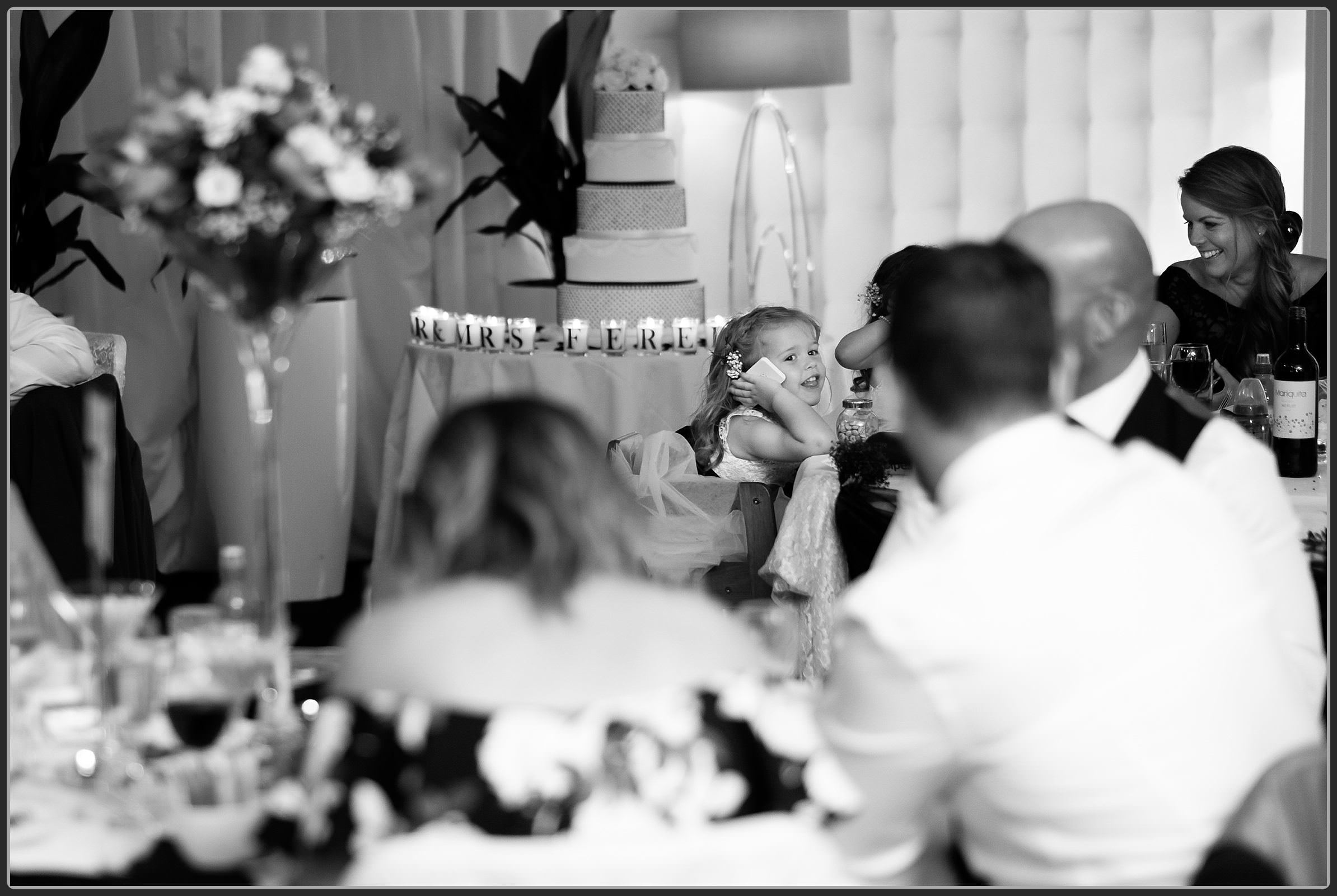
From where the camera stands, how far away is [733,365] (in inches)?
149

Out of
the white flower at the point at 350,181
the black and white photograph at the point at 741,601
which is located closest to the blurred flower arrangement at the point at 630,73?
the black and white photograph at the point at 741,601

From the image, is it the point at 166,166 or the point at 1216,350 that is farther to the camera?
the point at 1216,350

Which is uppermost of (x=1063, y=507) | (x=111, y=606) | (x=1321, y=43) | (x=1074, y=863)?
(x=1321, y=43)

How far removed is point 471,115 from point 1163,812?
418 centimetres

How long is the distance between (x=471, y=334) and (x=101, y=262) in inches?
45.0

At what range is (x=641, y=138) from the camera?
4770mm

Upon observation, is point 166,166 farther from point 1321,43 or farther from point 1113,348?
point 1321,43

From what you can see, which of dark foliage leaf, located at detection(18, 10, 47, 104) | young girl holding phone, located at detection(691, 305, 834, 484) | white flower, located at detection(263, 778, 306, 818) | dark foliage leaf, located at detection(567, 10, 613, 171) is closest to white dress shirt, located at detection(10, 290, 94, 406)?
dark foliage leaf, located at detection(18, 10, 47, 104)

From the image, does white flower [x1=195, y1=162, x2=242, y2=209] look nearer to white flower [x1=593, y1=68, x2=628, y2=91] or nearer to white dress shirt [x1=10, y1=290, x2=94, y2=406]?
white dress shirt [x1=10, y1=290, x2=94, y2=406]

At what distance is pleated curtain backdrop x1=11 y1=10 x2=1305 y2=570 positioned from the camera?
543 centimetres

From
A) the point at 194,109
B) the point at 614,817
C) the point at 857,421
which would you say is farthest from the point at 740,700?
the point at 857,421

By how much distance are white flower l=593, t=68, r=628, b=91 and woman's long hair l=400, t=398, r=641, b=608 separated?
3569mm

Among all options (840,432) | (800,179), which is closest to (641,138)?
(800,179)

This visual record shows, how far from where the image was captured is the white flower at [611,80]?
15.7 feet
